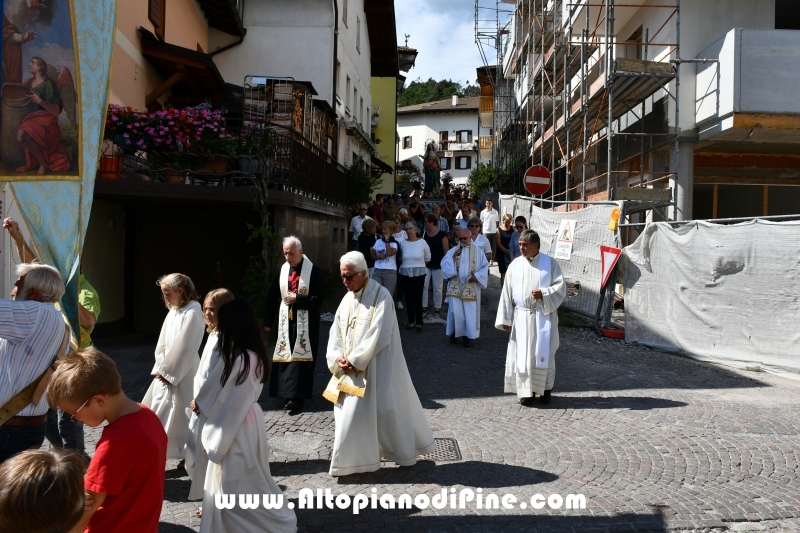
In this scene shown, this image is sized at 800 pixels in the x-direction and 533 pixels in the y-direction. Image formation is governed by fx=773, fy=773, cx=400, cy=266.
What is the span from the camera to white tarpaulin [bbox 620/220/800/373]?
32.0 feet

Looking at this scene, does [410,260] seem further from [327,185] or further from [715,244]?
[327,185]

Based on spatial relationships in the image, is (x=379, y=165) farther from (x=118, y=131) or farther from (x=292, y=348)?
(x=292, y=348)

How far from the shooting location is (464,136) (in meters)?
79.8

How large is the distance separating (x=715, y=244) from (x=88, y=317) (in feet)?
27.6

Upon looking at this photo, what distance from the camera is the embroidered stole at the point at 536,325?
820 cm

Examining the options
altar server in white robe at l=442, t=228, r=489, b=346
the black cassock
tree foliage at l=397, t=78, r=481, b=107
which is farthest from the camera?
tree foliage at l=397, t=78, r=481, b=107

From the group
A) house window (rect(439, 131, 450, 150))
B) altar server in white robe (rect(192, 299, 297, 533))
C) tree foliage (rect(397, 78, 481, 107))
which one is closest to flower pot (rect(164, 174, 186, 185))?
altar server in white robe (rect(192, 299, 297, 533))

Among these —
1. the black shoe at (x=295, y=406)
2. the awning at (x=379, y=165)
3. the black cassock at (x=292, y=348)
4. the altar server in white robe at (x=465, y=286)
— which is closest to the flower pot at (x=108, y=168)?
the black cassock at (x=292, y=348)

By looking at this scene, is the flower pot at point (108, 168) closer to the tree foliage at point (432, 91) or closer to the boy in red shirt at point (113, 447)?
the boy in red shirt at point (113, 447)

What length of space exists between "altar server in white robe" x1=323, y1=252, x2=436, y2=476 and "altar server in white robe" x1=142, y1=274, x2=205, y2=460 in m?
1.08

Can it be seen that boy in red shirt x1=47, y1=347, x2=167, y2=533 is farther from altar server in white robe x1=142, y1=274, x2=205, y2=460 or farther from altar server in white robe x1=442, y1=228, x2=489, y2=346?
altar server in white robe x1=442, y1=228, x2=489, y2=346

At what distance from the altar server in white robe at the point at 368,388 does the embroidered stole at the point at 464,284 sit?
18.2 ft

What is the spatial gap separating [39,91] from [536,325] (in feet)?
17.4

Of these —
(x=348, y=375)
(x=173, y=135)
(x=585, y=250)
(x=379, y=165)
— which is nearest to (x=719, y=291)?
(x=585, y=250)
